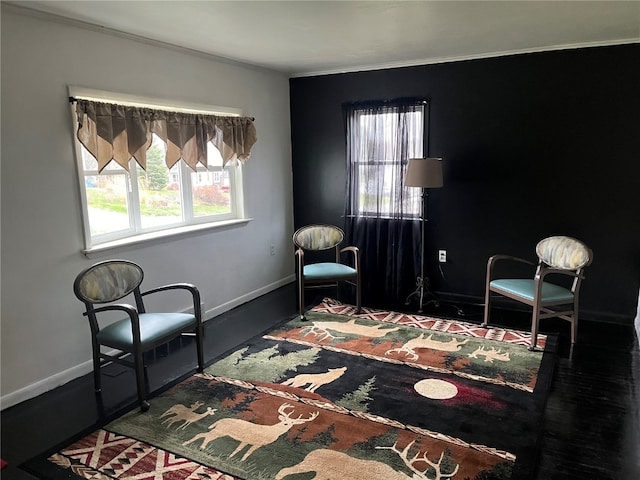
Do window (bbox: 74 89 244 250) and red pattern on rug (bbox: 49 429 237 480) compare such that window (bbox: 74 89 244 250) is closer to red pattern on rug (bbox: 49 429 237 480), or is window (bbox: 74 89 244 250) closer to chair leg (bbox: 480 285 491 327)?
red pattern on rug (bbox: 49 429 237 480)

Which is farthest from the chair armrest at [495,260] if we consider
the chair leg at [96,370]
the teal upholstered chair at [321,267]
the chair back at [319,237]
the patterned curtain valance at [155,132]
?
the chair leg at [96,370]

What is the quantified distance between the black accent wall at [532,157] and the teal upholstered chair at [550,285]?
408mm

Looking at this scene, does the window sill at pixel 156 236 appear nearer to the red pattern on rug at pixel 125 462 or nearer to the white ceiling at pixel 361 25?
the red pattern on rug at pixel 125 462

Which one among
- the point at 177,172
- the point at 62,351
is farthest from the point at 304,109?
the point at 62,351

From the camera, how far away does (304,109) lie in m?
5.22

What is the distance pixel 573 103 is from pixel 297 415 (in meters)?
3.40

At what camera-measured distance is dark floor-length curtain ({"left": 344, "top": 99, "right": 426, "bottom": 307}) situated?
4.66 meters

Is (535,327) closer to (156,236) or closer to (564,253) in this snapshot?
(564,253)

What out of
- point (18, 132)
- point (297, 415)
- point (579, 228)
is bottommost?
point (297, 415)

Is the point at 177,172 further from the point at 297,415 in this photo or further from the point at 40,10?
the point at 297,415

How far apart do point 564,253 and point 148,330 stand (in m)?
3.17

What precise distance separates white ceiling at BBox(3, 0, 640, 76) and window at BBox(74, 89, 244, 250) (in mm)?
865

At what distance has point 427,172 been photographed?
4215mm

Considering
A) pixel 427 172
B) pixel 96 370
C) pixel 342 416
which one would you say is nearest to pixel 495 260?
pixel 427 172
